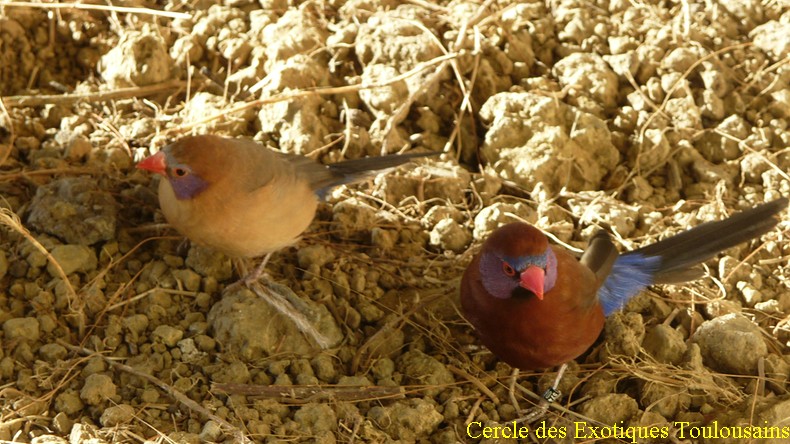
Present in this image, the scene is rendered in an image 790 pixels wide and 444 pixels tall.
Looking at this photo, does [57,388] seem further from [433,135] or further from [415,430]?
[433,135]

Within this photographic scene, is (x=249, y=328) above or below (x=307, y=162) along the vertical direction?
below

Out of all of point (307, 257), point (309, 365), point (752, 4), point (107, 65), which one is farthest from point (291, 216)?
point (752, 4)

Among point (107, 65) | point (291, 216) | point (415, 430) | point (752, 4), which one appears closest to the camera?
point (415, 430)

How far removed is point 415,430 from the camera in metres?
3.49

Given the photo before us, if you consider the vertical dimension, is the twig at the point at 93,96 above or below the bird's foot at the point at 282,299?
above

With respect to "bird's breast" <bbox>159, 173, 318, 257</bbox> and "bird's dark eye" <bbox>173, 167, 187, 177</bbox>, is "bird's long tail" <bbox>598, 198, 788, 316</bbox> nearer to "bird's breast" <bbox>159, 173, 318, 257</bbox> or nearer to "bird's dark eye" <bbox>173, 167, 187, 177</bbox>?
"bird's breast" <bbox>159, 173, 318, 257</bbox>

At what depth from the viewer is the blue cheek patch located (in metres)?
3.65

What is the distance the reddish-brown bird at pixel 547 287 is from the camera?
3.47 m

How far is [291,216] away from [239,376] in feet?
2.51

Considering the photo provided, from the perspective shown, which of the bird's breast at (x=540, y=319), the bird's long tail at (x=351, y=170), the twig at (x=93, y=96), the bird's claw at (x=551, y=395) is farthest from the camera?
the twig at (x=93, y=96)

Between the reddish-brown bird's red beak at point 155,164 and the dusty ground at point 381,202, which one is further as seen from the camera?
the reddish-brown bird's red beak at point 155,164

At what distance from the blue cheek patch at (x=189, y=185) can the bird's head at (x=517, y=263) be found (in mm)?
1218

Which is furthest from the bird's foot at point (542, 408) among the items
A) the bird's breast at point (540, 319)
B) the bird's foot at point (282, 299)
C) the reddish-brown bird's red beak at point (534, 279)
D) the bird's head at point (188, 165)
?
the bird's head at point (188, 165)

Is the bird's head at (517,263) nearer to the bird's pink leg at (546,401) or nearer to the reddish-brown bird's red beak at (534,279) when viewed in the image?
the reddish-brown bird's red beak at (534,279)
